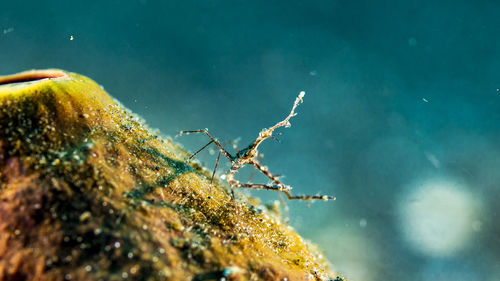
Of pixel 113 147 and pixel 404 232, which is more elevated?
pixel 404 232

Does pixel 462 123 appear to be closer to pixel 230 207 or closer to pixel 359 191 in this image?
pixel 359 191

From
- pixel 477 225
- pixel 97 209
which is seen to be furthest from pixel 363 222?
pixel 97 209

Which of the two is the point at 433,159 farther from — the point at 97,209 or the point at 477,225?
the point at 97,209

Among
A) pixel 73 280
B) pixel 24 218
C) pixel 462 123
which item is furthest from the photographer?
pixel 462 123

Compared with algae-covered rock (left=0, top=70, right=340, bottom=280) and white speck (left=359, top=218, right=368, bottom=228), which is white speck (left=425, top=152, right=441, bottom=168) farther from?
algae-covered rock (left=0, top=70, right=340, bottom=280)

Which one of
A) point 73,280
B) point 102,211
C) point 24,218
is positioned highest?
point 102,211

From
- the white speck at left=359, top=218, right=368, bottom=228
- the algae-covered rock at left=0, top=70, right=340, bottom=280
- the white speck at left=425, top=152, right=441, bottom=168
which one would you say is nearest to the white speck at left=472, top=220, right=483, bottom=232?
the white speck at left=425, top=152, right=441, bottom=168

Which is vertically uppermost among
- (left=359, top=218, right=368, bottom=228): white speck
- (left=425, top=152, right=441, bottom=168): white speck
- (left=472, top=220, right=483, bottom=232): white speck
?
(left=425, top=152, right=441, bottom=168): white speck

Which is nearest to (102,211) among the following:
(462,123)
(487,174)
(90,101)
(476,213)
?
(90,101)
